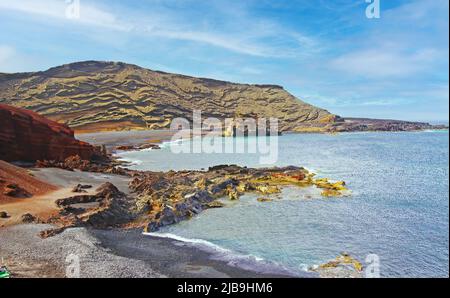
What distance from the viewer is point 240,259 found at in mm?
17922

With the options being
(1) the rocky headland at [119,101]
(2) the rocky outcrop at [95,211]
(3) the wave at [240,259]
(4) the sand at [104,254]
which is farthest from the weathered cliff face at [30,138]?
(1) the rocky headland at [119,101]

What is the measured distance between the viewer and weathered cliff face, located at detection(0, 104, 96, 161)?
36.6 meters

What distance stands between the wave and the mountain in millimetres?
125551

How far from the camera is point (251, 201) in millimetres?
31672

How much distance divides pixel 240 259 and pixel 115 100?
152m

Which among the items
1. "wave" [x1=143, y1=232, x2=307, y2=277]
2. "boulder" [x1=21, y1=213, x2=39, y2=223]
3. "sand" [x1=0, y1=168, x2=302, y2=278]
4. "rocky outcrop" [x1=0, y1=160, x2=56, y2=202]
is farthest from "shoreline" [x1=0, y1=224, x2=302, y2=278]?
"rocky outcrop" [x1=0, y1=160, x2=56, y2=202]

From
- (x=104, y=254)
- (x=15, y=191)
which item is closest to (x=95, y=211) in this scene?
(x=104, y=254)

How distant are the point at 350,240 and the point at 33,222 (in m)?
19.5

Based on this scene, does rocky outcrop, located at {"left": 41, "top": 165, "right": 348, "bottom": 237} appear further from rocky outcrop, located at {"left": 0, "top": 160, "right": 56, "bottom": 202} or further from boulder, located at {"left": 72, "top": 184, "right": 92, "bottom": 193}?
rocky outcrop, located at {"left": 0, "top": 160, "right": 56, "bottom": 202}

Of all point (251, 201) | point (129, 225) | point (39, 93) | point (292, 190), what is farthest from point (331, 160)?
point (39, 93)

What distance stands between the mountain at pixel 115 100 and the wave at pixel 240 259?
12555 centimetres

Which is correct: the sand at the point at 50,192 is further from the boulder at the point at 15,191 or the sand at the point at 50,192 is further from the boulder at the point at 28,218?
the boulder at the point at 15,191

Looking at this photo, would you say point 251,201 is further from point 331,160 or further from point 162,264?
point 331,160

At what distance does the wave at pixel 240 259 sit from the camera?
1647 centimetres
